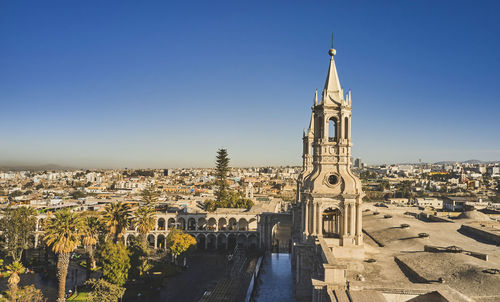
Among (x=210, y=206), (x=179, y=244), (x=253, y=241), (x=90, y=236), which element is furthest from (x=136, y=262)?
(x=210, y=206)

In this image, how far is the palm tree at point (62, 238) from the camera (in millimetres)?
24219

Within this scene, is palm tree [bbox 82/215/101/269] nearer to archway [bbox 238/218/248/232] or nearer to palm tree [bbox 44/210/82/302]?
palm tree [bbox 44/210/82/302]

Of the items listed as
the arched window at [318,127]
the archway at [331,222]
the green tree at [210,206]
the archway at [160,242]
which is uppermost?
the arched window at [318,127]

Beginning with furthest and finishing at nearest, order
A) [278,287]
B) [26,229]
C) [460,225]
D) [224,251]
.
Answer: [224,251]
[26,229]
[278,287]
[460,225]

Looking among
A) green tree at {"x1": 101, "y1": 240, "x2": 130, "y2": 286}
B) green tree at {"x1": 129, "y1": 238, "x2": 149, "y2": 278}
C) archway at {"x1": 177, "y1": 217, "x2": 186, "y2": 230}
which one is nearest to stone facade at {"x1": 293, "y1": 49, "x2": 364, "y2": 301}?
green tree at {"x1": 101, "y1": 240, "x2": 130, "y2": 286}

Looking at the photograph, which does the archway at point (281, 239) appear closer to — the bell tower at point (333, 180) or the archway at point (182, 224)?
the archway at point (182, 224)

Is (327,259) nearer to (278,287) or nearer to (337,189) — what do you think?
(337,189)

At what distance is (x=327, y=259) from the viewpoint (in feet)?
44.7

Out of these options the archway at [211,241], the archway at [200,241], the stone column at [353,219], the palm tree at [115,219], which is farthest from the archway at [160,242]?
the stone column at [353,219]

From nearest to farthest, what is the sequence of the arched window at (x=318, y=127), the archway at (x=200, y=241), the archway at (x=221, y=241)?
the arched window at (x=318, y=127) → the archway at (x=200, y=241) → the archway at (x=221, y=241)

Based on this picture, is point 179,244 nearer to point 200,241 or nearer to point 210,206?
point 200,241

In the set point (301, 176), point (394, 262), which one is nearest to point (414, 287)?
point (394, 262)

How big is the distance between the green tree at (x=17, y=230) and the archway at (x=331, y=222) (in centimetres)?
3399

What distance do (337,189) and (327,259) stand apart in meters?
6.12
